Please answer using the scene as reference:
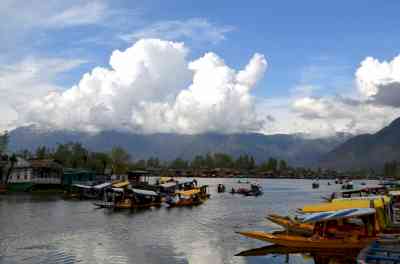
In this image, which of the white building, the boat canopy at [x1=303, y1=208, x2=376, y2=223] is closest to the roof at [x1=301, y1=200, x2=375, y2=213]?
the boat canopy at [x1=303, y1=208, x2=376, y2=223]

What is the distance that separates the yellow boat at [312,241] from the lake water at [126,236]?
2.77 ft

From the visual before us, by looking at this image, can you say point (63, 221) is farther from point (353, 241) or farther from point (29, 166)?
point (29, 166)

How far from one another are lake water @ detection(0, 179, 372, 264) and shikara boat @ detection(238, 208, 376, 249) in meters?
1.07

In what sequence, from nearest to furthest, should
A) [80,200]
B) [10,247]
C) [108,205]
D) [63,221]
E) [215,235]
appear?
[10,247] < [215,235] < [63,221] < [108,205] < [80,200]

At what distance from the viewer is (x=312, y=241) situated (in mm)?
33531

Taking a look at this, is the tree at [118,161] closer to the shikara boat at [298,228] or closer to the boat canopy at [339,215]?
the shikara boat at [298,228]

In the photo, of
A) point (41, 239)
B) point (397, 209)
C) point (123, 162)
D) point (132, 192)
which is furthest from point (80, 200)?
Result: point (123, 162)

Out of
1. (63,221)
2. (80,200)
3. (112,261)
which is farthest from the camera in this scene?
(80,200)

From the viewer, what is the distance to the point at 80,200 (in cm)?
8112

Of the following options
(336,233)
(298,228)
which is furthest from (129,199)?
(336,233)

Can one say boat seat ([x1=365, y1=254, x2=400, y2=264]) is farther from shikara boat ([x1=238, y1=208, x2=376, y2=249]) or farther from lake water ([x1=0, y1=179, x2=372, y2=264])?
lake water ([x1=0, y1=179, x2=372, y2=264])

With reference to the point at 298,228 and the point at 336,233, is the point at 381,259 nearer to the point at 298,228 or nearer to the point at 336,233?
the point at 336,233

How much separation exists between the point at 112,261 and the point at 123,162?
431ft

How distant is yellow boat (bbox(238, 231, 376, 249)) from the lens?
3269cm
